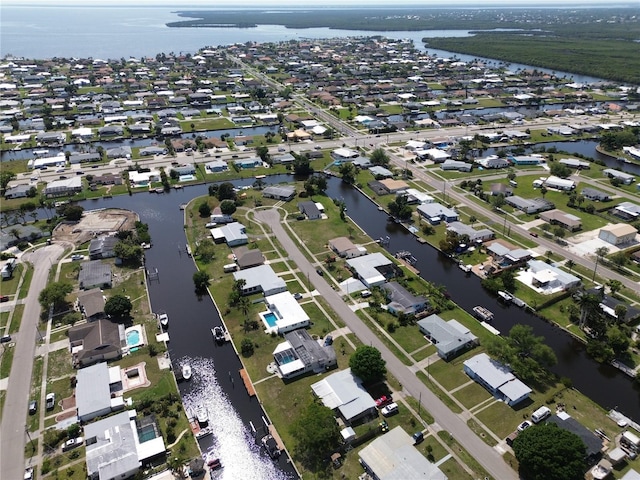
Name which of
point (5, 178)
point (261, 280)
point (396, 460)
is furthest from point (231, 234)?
point (5, 178)

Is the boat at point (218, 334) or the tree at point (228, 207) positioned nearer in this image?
the boat at point (218, 334)

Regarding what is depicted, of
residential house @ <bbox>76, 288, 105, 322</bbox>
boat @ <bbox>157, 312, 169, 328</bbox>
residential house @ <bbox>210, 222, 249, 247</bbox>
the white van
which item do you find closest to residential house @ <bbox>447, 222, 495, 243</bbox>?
the white van

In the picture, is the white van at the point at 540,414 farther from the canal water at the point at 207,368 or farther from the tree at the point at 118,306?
the tree at the point at 118,306

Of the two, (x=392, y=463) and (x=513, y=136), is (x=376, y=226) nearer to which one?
(x=392, y=463)

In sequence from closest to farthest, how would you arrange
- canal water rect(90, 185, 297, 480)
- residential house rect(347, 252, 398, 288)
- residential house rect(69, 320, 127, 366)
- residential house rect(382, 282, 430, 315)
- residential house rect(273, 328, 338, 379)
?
canal water rect(90, 185, 297, 480), residential house rect(273, 328, 338, 379), residential house rect(69, 320, 127, 366), residential house rect(382, 282, 430, 315), residential house rect(347, 252, 398, 288)

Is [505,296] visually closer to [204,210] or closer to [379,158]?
[379,158]

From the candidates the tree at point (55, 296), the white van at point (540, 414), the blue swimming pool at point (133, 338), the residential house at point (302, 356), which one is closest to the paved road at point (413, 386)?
the residential house at point (302, 356)

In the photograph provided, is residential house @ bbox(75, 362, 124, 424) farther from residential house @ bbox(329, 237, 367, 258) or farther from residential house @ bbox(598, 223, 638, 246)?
residential house @ bbox(598, 223, 638, 246)
